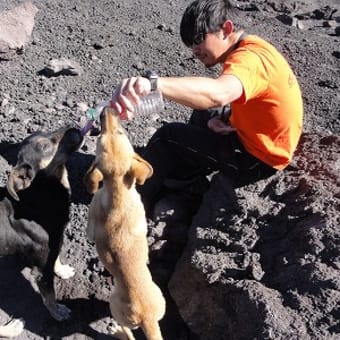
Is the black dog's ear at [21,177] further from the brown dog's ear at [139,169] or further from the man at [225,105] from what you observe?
the brown dog's ear at [139,169]

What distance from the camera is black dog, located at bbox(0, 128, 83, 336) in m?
4.82

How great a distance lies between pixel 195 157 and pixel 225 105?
1.02m

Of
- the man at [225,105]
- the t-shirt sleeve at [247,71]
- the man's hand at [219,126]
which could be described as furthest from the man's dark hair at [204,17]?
the man's hand at [219,126]

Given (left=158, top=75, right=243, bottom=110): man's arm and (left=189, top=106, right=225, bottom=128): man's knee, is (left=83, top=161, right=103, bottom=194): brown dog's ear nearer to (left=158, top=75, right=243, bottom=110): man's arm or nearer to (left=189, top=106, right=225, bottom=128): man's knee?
(left=158, top=75, right=243, bottom=110): man's arm

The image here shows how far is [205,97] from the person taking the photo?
3.79 m

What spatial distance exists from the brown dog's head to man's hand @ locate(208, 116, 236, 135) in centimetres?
153

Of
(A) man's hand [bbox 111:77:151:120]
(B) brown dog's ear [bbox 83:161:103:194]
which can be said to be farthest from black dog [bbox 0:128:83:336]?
(A) man's hand [bbox 111:77:151:120]

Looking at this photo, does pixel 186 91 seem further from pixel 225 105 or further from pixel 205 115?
pixel 205 115

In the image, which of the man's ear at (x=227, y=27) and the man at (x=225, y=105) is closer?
the man at (x=225, y=105)

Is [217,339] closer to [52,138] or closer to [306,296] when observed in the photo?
[306,296]

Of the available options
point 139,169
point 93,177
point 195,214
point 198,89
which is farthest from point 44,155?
point 198,89

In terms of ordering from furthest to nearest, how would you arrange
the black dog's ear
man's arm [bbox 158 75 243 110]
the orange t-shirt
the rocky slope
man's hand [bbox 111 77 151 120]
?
1. the black dog's ear
2. the orange t-shirt
3. the rocky slope
4. man's arm [bbox 158 75 243 110]
5. man's hand [bbox 111 77 151 120]

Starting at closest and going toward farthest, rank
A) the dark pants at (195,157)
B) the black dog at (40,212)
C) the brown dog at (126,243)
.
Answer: the brown dog at (126,243)
the black dog at (40,212)
the dark pants at (195,157)

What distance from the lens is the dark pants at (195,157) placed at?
16.8ft
